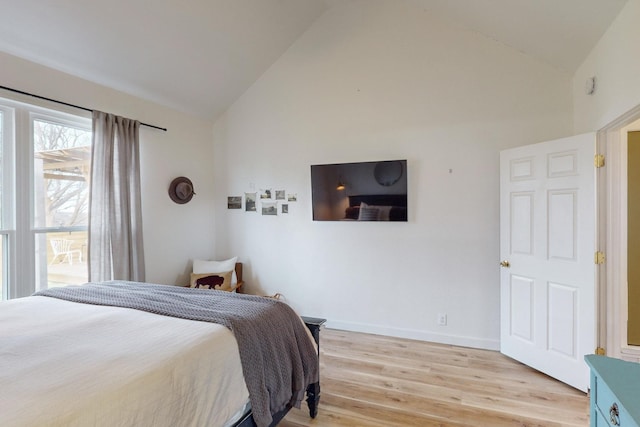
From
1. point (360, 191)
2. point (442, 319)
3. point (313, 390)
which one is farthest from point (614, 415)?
point (360, 191)

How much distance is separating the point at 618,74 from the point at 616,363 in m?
1.95

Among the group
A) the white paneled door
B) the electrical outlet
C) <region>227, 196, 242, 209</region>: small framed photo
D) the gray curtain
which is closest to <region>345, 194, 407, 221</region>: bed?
the white paneled door

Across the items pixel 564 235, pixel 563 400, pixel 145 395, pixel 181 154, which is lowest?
pixel 563 400

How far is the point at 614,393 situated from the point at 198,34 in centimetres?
376

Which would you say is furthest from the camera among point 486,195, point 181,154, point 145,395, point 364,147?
point 181,154

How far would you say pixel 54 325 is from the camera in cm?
162

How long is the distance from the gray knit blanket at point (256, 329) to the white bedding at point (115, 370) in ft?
0.21

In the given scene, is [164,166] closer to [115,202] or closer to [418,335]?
[115,202]

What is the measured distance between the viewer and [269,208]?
4102 millimetres

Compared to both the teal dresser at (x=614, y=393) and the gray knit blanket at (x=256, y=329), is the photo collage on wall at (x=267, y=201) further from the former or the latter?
the teal dresser at (x=614, y=393)

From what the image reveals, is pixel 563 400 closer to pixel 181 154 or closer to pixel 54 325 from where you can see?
pixel 54 325

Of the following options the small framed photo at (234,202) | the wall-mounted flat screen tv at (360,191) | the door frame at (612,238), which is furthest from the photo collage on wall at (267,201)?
the door frame at (612,238)

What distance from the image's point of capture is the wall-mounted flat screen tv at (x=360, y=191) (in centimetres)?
343

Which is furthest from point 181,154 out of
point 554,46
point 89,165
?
point 554,46
